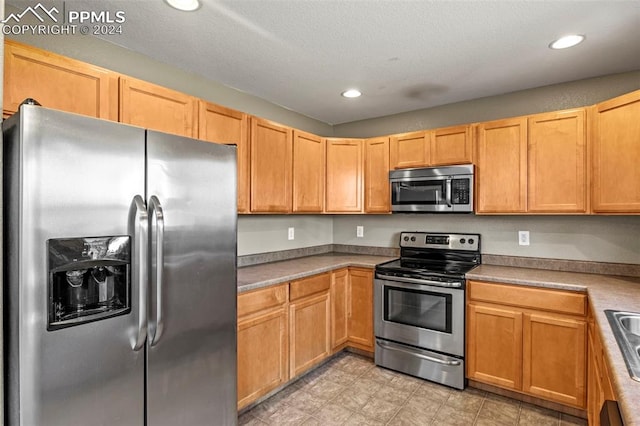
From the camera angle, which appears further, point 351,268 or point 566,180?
point 351,268

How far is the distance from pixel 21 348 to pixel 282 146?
2.24m

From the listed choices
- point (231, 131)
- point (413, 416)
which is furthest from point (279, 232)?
point (413, 416)

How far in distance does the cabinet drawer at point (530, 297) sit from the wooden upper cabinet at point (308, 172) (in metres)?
1.60

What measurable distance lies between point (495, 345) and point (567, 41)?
7.10 ft

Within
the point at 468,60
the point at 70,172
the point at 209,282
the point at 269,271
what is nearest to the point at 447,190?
the point at 468,60

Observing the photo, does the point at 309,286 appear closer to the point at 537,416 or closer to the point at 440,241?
the point at 440,241

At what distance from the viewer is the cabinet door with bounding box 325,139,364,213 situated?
362 centimetres

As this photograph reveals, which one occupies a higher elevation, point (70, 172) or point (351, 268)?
point (70, 172)

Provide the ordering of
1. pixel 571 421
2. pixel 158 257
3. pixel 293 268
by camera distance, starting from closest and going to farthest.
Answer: pixel 158 257 → pixel 571 421 → pixel 293 268

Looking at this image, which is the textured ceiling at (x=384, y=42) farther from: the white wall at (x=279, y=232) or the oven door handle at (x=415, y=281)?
the oven door handle at (x=415, y=281)

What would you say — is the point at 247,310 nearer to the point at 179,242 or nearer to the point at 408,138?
the point at 179,242

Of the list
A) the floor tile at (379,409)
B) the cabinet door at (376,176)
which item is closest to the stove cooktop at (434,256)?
the cabinet door at (376,176)

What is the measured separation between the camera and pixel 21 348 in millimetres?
1171

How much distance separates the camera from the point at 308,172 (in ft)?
11.0
